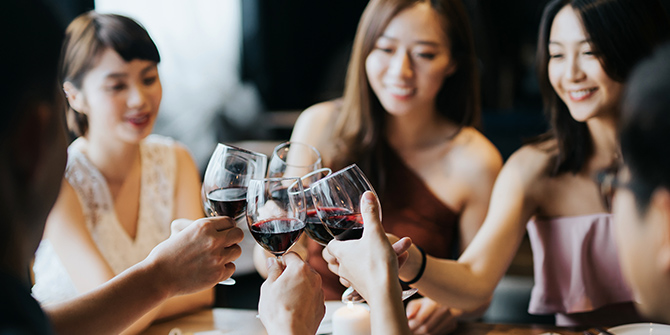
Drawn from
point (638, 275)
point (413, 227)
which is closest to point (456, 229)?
point (413, 227)

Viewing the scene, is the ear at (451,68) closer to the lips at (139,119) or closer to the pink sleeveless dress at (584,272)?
the pink sleeveless dress at (584,272)

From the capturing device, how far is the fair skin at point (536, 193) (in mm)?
1373

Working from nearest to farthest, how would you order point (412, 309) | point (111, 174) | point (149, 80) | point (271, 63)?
point (412, 309)
point (149, 80)
point (111, 174)
point (271, 63)

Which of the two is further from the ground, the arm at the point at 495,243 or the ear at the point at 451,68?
the ear at the point at 451,68

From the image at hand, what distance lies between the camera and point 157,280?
38.9 inches

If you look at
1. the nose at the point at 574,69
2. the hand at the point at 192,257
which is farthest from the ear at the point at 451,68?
the hand at the point at 192,257

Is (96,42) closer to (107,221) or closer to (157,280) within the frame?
(107,221)

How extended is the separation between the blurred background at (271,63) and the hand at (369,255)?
2.99 meters

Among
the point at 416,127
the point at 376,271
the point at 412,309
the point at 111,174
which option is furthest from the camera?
the point at 416,127

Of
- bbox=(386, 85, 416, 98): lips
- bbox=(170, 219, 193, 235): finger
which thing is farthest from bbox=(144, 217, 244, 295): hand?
bbox=(386, 85, 416, 98): lips

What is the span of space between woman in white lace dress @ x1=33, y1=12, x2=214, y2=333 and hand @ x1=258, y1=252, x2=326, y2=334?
421 mm

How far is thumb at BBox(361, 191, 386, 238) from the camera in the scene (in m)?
0.93

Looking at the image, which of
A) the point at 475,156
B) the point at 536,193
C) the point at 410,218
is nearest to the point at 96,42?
the point at 410,218

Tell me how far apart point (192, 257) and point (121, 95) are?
0.69 m
